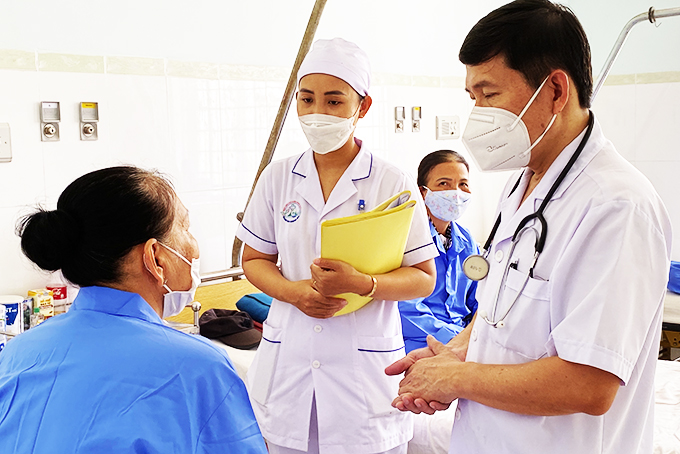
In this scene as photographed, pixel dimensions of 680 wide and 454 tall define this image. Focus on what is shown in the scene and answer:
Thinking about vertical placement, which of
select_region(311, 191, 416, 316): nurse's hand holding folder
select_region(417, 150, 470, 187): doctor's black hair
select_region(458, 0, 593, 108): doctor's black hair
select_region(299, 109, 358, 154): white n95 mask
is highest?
select_region(458, 0, 593, 108): doctor's black hair

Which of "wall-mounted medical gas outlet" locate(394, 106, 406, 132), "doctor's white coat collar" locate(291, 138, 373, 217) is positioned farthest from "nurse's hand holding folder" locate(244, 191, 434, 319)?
"wall-mounted medical gas outlet" locate(394, 106, 406, 132)

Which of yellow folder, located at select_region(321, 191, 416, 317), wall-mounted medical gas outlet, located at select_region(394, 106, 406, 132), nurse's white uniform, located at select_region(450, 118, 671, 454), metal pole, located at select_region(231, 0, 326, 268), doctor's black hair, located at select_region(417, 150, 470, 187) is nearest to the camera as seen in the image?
nurse's white uniform, located at select_region(450, 118, 671, 454)

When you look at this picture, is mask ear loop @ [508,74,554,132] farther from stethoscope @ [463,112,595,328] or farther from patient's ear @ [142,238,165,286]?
patient's ear @ [142,238,165,286]

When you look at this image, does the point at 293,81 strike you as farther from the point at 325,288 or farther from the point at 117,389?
the point at 117,389

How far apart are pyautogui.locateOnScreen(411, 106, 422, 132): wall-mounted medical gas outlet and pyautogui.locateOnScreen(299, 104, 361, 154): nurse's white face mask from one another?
7.94 ft

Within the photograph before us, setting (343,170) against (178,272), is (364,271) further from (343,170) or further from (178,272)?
(178,272)

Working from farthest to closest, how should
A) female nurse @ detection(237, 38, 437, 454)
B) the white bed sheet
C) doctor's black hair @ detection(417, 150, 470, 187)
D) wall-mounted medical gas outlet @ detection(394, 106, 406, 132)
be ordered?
wall-mounted medical gas outlet @ detection(394, 106, 406, 132) < doctor's black hair @ detection(417, 150, 470, 187) < the white bed sheet < female nurse @ detection(237, 38, 437, 454)

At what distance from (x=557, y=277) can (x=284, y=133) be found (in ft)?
8.36

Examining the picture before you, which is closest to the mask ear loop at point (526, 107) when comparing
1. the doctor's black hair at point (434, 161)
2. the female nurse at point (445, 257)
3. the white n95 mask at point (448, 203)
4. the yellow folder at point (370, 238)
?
the yellow folder at point (370, 238)

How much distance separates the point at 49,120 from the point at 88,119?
153 millimetres

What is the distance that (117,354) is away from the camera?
100 cm

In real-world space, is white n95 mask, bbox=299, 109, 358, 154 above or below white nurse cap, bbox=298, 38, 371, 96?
below

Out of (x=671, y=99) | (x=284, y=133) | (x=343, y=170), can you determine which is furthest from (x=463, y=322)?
(x=671, y=99)

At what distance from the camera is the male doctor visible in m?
0.95
